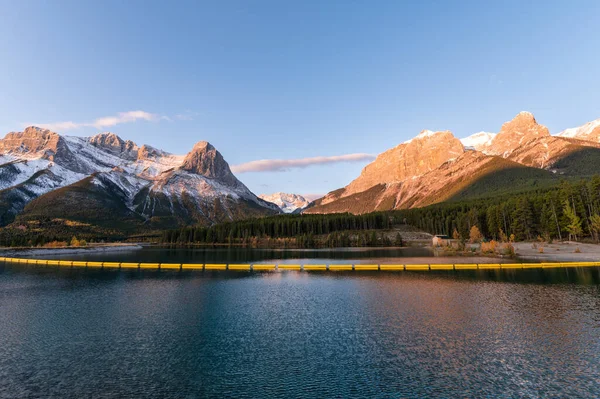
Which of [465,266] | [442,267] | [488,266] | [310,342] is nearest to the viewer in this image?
[310,342]

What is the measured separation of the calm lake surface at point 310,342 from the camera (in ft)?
104

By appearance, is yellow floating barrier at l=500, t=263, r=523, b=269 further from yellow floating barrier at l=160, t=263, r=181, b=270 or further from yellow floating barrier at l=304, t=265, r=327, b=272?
yellow floating barrier at l=160, t=263, r=181, b=270

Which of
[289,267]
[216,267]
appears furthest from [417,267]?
[216,267]

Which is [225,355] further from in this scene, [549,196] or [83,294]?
[549,196]

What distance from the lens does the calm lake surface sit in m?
31.7

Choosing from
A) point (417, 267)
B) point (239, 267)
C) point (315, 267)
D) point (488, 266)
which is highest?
point (239, 267)

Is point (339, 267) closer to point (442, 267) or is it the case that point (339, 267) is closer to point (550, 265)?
point (442, 267)

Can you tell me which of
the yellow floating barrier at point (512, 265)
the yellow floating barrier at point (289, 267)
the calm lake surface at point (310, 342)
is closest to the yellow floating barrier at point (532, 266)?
the yellow floating barrier at point (512, 265)

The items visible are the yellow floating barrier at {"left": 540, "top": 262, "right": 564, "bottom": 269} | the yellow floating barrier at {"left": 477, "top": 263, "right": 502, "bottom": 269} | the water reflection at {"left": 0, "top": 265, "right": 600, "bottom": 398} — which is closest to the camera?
the water reflection at {"left": 0, "top": 265, "right": 600, "bottom": 398}

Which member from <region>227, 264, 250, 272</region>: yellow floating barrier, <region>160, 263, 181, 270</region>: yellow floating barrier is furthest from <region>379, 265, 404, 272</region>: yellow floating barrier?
<region>160, 263, 181, 270</region>: yellow floating barrier

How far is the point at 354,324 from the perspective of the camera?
169 ft

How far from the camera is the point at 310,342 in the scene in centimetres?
4403

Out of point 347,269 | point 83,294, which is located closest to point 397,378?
point 83,294

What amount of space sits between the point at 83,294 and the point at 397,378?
251 ft
